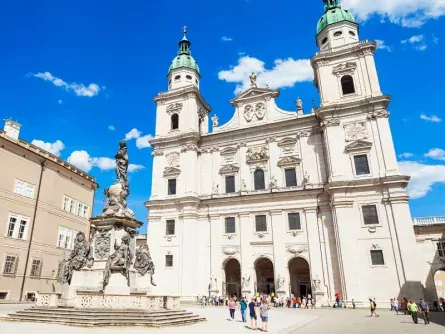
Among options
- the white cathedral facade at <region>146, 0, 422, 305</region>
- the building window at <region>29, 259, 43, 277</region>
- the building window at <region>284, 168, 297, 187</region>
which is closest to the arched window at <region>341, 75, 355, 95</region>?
the white cathedral facade at <region>146, 0, 422, 305</region>

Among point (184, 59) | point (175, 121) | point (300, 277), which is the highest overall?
point (184, 59)

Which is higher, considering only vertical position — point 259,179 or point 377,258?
point 259,179

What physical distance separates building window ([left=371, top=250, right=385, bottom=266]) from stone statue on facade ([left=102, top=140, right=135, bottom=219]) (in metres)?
21.4

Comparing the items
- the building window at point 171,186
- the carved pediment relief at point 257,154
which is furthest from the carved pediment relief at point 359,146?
the building window at point 171,186

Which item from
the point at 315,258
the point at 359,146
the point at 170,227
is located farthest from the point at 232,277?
the point at 359,146

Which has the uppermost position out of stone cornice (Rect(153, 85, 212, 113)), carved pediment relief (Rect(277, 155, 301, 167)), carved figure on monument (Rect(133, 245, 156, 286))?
stone cornice (Rect(153, 85, 212, 113))

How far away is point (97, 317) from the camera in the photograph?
1231cm

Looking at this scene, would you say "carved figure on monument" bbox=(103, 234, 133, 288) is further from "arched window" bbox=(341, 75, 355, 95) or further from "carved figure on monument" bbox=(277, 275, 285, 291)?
"arched window" bbox=(341, 75, 355, 95)

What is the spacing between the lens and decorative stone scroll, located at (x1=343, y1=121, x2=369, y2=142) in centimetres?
3169

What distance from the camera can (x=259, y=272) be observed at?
3384 centimetres

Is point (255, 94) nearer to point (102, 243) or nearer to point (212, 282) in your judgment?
point (212, 282)

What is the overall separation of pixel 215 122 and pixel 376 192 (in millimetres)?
19743

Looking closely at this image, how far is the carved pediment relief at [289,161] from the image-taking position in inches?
1358

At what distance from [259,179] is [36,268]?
904 inches
